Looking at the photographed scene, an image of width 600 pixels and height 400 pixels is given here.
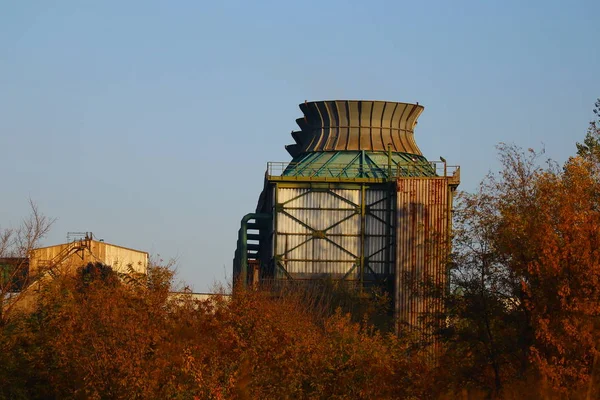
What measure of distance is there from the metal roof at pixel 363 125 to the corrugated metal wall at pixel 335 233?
511 centimetres

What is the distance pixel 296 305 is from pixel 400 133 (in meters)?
19.8

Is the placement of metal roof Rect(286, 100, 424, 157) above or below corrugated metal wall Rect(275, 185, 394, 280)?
above

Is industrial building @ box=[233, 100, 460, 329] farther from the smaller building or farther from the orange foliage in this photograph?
the orange foliage

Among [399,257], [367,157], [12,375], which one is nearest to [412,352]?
[12,375]

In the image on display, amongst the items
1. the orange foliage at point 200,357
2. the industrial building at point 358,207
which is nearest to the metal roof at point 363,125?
the industrial building at point 358,207

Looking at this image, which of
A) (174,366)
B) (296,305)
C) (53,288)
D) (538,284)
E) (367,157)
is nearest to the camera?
(174,366)

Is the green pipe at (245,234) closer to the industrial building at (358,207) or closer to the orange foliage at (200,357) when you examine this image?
the industrial building at (358,207)

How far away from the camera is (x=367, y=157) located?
70688 millimetres

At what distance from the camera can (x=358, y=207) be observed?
67.4 m

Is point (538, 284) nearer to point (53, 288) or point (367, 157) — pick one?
point (53, 288)

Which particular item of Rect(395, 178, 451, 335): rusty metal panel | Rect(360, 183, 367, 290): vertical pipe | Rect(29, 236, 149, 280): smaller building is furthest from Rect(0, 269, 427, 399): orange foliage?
Rect(29, 236, 149, 280): smaller building

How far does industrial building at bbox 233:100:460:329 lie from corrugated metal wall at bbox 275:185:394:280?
0.19 feet

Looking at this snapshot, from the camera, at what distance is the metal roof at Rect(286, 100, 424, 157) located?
235 ft

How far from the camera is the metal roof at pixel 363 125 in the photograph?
71.8m
